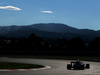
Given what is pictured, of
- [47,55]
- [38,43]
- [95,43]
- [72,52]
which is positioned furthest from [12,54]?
[38,43]

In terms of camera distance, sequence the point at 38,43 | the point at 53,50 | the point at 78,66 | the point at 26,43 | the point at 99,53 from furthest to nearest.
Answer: the point at 38,43 < the point at 26,43 < the point at 53,50 < the point at 99,53 < the point at 78,66

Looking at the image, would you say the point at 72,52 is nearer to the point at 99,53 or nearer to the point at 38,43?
the point at 99,53

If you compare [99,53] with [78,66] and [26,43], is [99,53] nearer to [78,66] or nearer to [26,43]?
[78,66]

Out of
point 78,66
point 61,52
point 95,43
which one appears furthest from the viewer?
point 95,43

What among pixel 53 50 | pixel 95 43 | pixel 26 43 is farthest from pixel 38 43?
pixel 53 50

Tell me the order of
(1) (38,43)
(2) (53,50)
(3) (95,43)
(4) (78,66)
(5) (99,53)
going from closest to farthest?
(4) (78,66), (5) (99,53), (2) (53,50), (3) (95,43), (1) (38,43)

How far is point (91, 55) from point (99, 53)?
1661 mm

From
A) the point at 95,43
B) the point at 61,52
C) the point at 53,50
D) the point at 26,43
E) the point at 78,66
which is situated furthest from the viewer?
the point at 26,43

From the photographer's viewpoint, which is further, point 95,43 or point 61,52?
point 95,43

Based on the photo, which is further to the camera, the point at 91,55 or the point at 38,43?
the point at 38,43

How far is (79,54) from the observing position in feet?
145

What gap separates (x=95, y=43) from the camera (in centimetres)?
6712

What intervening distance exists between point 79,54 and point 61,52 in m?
3.43

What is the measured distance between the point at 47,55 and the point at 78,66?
27466mm
